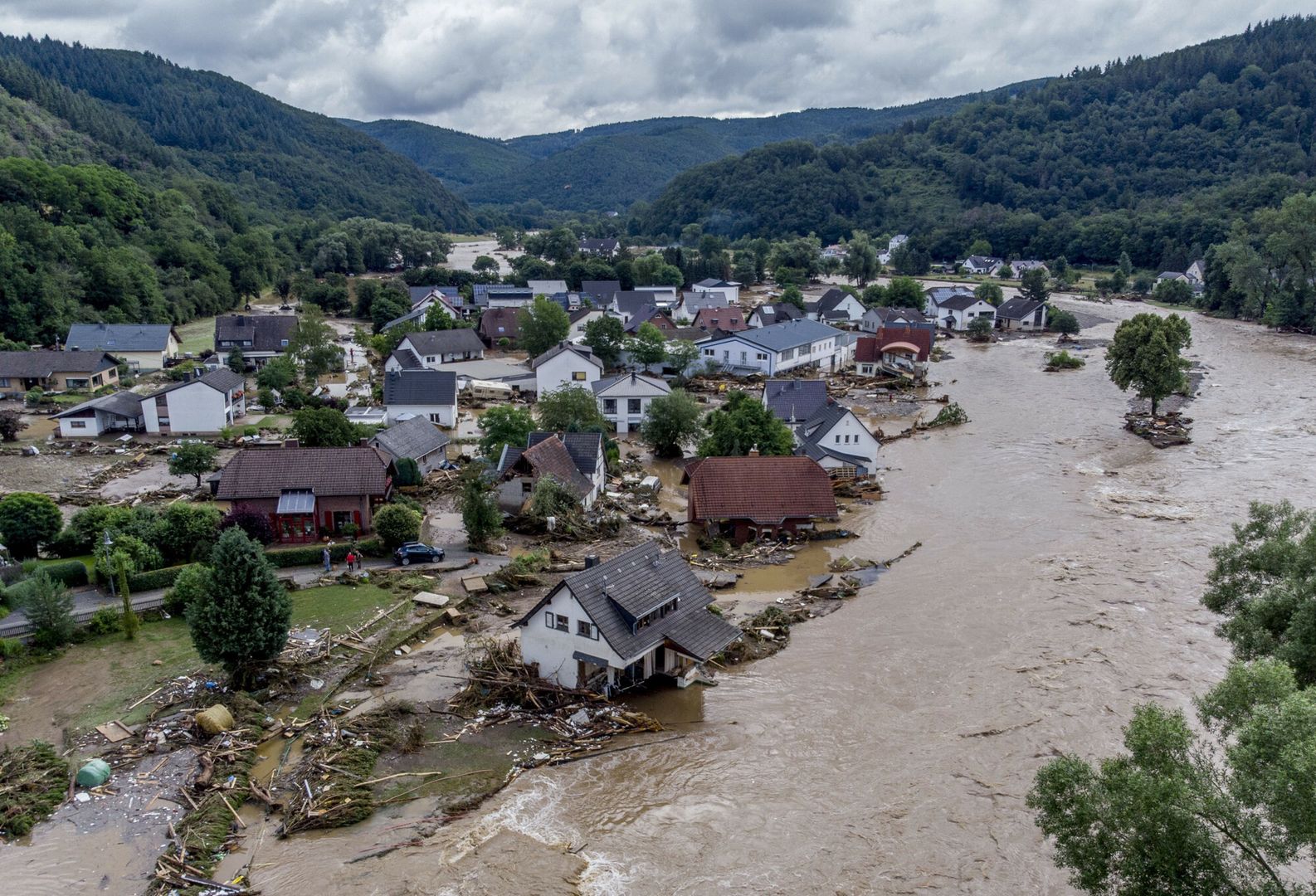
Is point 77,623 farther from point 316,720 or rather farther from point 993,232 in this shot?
point 993,232

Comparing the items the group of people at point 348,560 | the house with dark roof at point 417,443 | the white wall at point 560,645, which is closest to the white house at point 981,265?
the house with dark roof at point 417,443

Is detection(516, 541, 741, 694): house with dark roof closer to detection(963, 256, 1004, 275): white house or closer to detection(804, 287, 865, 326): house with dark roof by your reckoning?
detection(804, 287, 865, 326): house with dark roof

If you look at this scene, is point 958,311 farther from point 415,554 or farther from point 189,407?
point 415,554

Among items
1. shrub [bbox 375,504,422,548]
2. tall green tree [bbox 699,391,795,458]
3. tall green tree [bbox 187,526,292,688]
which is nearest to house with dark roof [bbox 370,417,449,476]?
shrub [bbox 375,504,422,548]

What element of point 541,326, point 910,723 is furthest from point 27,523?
point 541,326

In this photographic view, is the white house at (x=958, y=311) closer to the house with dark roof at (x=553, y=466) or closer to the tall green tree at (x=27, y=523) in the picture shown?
the house with dark roof at (x=553, y=466)

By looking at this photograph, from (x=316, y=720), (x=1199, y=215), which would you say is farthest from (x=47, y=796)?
(x=1199, y=215)
